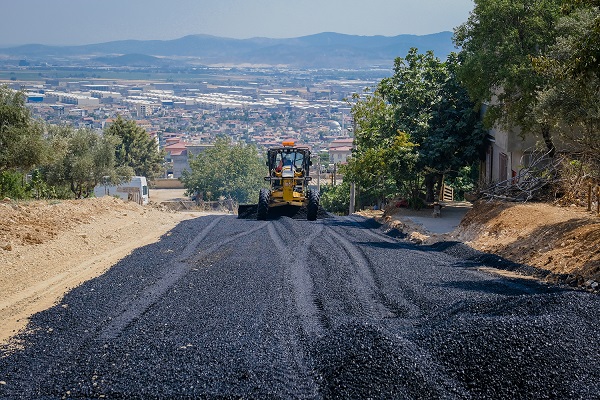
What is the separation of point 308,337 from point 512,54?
54.4 ft

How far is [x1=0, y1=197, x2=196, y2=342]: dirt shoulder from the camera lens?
14.2 m

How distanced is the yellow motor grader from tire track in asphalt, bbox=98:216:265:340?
7.11 m

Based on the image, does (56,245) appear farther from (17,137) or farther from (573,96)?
(573,96)

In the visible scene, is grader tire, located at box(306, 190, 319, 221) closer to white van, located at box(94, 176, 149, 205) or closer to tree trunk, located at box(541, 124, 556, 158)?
tree trunk, located at box(541, 124, 556, 158)

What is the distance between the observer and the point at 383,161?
32188mm

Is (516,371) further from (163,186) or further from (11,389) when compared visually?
(163,186)

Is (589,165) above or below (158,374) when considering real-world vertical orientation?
above

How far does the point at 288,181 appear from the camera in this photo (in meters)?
30.0

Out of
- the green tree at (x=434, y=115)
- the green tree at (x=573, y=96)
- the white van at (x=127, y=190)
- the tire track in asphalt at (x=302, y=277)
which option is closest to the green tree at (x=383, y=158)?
the green tree at (x=434, y=115)

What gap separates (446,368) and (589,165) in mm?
13406

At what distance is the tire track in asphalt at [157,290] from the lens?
1160cm

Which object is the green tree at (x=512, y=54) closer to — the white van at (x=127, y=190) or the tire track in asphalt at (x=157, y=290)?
the tire track in asphalt at (x=157, y=290)

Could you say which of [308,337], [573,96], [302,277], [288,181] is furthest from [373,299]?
[288,181]

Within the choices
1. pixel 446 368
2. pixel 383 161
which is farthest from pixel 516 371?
pixel 383 161
